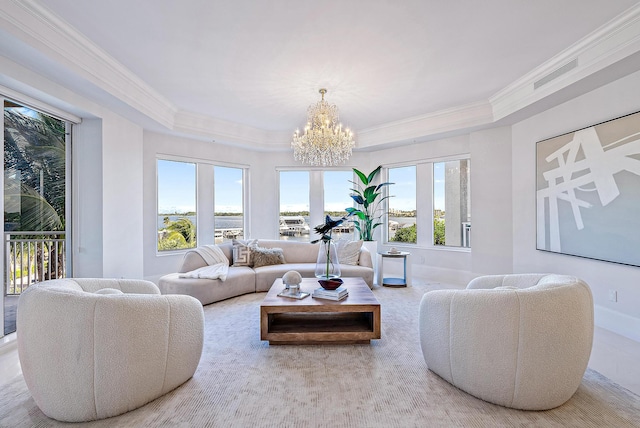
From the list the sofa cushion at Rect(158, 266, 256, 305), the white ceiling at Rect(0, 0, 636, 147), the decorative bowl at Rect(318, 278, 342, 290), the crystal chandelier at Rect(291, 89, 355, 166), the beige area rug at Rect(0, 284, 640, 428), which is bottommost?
the beige area rug at Rect(0, 284, 640, 428)

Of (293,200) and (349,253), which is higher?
(293,200)

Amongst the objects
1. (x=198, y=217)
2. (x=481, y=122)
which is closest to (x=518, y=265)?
(x=481, y=122)

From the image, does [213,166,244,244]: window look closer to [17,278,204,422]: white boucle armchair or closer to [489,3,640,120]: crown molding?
[17,278,204,422]: white boucle armchair

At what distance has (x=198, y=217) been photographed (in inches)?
218

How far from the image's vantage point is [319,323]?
2838 millimetres

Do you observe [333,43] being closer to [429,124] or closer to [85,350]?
[429,124]

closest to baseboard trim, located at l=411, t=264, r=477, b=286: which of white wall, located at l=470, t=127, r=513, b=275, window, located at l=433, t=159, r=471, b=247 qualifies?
white wall, located at l=470, t=127, r=513, b=275

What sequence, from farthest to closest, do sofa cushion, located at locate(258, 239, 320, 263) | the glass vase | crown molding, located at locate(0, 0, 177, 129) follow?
sofa cushion, located at locate(258, 239, 320, 263), the glass vase, crown molding, located at locate(0, 0, 177, 129)

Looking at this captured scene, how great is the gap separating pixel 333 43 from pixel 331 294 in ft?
7.86

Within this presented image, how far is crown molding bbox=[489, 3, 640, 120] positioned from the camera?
7.96ft

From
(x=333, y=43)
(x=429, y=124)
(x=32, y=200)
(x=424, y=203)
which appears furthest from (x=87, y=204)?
(x=424, y=203)

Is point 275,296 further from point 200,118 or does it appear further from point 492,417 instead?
point 200,118

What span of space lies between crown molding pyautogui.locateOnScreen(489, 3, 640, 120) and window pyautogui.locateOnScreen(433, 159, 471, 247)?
5.08 feet

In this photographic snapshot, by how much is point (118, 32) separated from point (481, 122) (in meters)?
4.63
